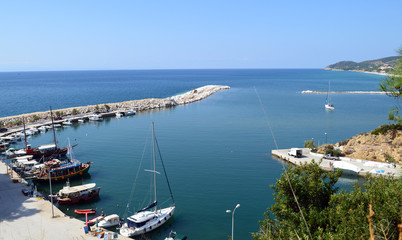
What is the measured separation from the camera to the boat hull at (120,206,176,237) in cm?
2350

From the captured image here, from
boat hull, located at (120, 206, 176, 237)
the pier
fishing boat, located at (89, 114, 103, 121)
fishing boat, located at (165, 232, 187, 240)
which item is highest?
the pier

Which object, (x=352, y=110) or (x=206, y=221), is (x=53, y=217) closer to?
(x=206, y=221)

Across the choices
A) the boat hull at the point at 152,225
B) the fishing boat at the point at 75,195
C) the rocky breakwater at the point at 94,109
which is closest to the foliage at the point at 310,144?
the boat hull at the point at 152,225

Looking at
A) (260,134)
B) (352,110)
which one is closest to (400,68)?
(260,134)

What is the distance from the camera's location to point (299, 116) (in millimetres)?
75125

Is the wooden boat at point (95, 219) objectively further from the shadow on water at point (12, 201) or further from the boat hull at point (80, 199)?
the boat hull at point (80, 199)

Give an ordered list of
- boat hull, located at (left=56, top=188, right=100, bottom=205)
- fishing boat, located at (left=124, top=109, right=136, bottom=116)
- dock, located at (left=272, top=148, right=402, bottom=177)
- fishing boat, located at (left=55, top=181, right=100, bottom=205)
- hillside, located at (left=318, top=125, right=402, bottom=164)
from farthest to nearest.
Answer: fishing boat, located at (left=124, top=109, right=136, bottom=116) → hillside, located at (left=318, top=125, right=402, bottom=164) → dock, located at (left=272, top=148, right=402, bottom=177) → fishing boat, located at (left=55, top=181, right=100, bottom=205) → boat hull, located at (left=56, top=188, right=100, bottom=205)

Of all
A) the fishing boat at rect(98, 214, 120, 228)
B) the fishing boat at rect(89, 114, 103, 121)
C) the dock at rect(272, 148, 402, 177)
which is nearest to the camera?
the fishing boat at rect(98, 214, 120, 228)

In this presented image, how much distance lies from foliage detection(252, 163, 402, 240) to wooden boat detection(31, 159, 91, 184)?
27751 millimetres

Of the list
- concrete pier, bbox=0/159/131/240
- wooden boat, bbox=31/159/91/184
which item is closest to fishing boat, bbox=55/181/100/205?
concrete pier, bbox=0/159/131/240

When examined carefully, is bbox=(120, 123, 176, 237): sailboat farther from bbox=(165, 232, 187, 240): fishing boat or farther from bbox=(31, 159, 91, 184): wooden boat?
bbox=(31, 159, 91, 184): wooden boat

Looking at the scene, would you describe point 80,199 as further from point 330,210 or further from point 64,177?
point 330,210

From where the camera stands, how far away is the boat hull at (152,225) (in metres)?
23.5

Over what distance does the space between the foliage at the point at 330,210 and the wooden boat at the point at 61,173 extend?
27.8m
